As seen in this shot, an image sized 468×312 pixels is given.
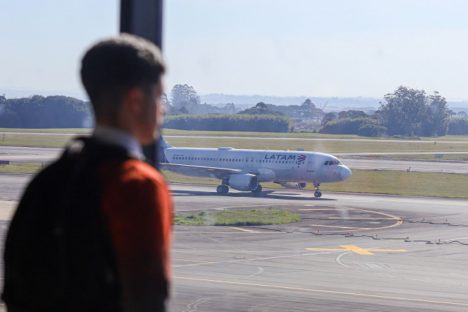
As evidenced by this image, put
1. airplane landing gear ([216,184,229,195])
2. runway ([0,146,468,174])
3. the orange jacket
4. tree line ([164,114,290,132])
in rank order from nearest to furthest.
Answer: the orange jacket
airplane landing gear ([216,184,229,195])
runway ([0,146,468,174])
tree line ([164,114,290,132])

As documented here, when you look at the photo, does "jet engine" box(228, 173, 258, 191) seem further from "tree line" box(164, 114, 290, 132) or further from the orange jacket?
the orange jacket

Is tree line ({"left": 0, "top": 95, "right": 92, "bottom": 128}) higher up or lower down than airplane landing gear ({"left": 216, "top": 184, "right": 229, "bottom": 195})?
higher up

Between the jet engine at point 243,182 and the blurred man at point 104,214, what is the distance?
47485mm

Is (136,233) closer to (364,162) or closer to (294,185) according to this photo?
(294,185)

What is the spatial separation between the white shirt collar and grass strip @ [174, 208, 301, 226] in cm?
3132

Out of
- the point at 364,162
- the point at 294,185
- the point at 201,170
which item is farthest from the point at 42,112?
the point at 364,162

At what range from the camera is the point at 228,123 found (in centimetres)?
7988

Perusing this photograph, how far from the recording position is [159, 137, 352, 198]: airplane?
50344 millimetres

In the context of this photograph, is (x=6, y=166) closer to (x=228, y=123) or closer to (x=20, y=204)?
(x=228, y=123)

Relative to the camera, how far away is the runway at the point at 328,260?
60.0 feet

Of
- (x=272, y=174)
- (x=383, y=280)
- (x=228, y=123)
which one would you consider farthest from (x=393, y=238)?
(x=228, y=123)

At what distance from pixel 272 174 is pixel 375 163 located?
2296 cm

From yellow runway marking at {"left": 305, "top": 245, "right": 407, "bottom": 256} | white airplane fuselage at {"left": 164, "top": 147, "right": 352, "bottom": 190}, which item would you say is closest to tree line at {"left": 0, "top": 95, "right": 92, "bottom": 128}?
yellow runway marking at {"left": 305, "top": 245, "right": 407, "bottom": 256}

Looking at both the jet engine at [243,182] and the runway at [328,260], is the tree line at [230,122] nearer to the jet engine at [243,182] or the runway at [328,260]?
the jet engine at [243,182]
